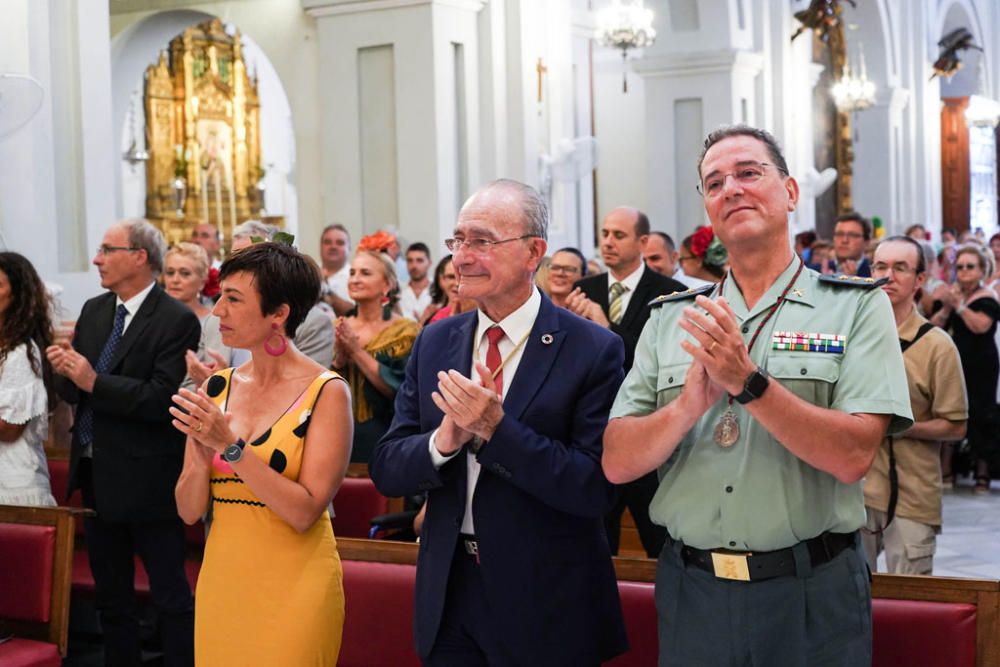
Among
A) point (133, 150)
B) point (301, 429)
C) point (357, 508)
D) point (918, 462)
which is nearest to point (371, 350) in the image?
point (357, 508)

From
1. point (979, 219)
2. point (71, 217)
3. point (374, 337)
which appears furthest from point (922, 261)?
point (979, 219)

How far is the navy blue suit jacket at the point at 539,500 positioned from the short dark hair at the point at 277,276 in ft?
1.89

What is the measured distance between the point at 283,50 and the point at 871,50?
1321cm

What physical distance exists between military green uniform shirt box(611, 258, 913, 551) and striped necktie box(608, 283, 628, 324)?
10.0ft

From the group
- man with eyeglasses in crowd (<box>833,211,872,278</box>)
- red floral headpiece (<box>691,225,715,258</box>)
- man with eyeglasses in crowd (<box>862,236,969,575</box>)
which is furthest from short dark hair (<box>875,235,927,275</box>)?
man with eyeglasses in crowd (<box>833,211,872,278</box>)

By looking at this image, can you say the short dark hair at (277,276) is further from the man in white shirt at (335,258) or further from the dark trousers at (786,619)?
the man in white shirt at (335,258)

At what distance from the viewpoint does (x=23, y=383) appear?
4.70 metres

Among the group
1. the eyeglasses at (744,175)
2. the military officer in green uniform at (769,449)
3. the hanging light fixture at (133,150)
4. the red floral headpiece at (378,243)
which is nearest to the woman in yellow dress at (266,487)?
the military officer in green uniform at (769,449)

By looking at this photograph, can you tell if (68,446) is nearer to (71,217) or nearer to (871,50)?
(71,217)

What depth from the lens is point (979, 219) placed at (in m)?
27.9

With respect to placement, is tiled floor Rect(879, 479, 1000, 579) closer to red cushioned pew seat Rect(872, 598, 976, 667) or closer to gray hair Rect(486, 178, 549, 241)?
red cushioned pew seat Rect(872, 598, 976, 667)

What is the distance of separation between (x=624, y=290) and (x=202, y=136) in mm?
13690

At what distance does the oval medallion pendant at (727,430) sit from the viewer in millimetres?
2492

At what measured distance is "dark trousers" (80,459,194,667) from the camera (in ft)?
15.3
